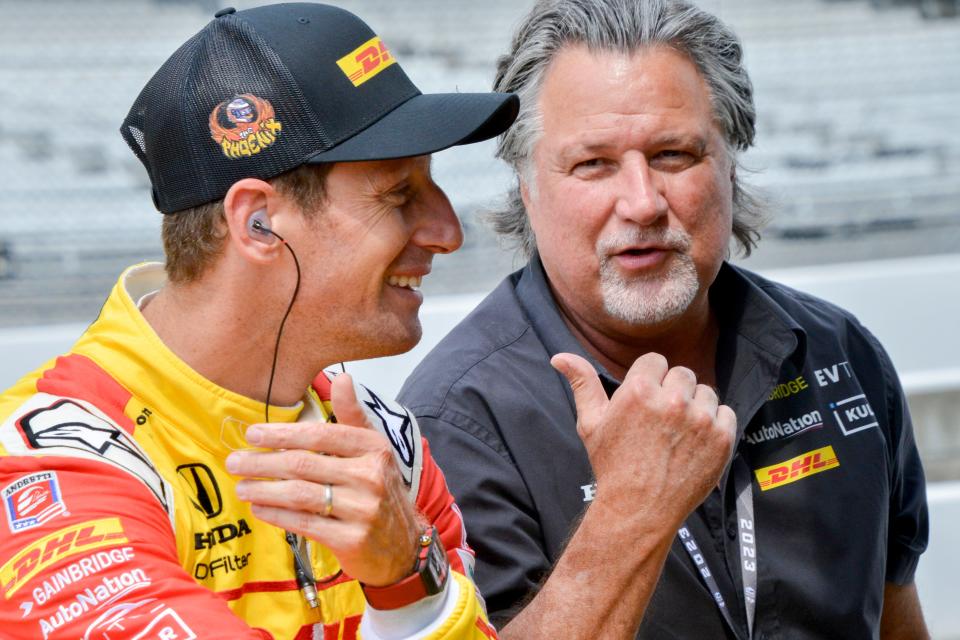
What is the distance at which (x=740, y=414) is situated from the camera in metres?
2.29

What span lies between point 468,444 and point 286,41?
724mm

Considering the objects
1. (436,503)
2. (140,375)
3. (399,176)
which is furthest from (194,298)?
(436,503)

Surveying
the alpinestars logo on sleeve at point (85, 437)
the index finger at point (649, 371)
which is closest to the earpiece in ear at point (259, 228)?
the alpinestars logo on sleeve at point (85, 437)

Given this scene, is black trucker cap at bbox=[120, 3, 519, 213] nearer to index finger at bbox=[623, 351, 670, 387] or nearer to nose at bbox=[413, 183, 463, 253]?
nose at bbox=[413, 183, 463, 253]

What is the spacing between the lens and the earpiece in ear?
5.61ft

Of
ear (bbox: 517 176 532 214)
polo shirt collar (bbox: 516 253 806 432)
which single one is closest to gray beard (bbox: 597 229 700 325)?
polo shirt collar (bbox: 516 253 806 432)

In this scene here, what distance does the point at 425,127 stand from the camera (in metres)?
1.77

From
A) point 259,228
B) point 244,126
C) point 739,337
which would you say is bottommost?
point 739,337

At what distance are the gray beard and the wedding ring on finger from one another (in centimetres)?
93

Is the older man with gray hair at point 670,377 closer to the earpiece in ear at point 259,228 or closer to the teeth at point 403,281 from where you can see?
the teeth at point 403,281

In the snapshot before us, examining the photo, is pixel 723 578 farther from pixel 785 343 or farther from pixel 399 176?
pixel 399 176

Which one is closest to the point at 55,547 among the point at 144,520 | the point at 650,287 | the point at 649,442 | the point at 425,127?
the point at 144,520

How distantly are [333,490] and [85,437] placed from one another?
1.03 ft

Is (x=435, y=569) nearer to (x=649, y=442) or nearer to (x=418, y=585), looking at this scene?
(x=418, y=585)
